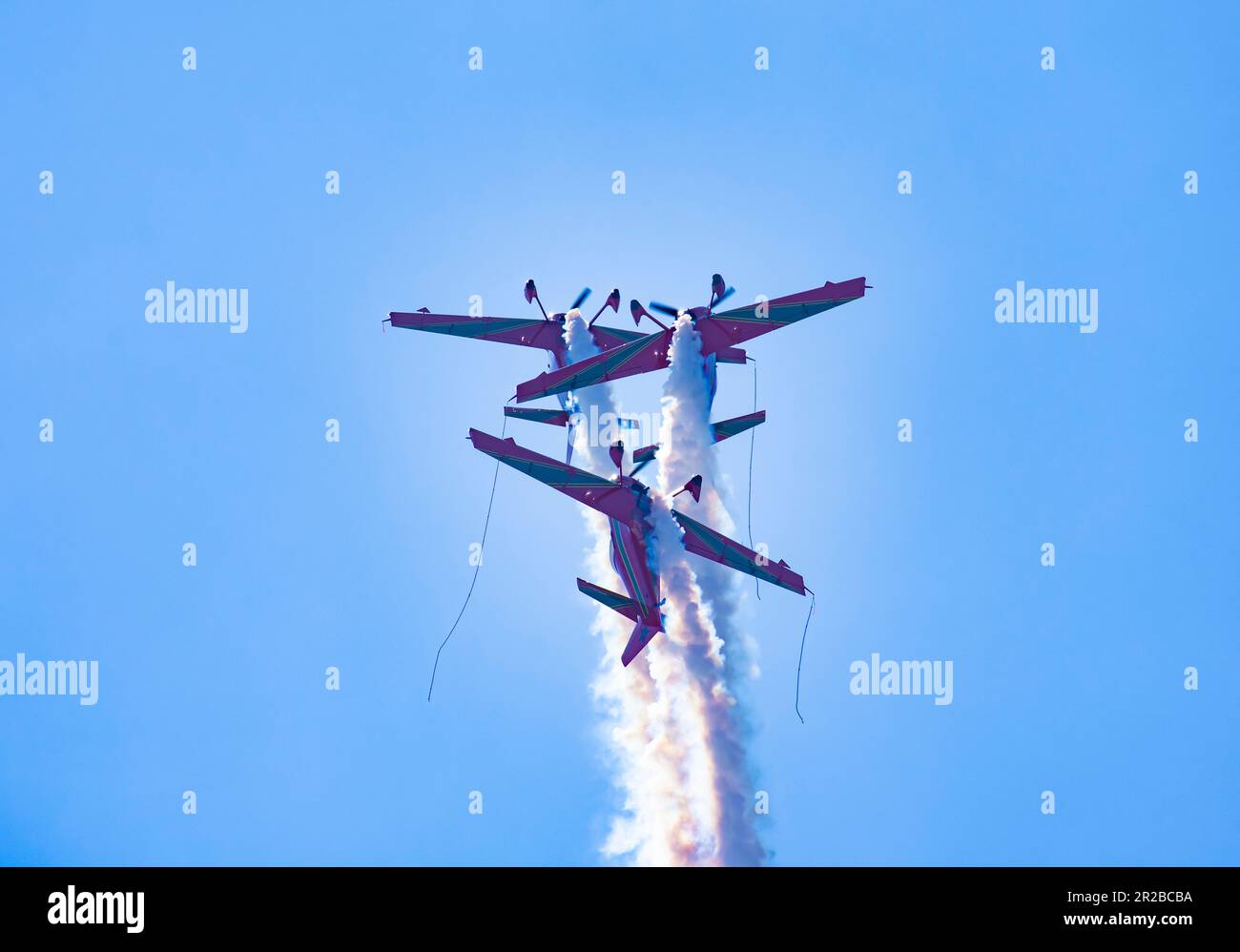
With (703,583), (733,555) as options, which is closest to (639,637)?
(703,583)

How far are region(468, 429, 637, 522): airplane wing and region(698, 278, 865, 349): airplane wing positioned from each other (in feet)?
18.8

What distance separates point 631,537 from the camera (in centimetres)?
4850

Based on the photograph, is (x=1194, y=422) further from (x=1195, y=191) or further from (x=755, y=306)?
(x=755, y=306)

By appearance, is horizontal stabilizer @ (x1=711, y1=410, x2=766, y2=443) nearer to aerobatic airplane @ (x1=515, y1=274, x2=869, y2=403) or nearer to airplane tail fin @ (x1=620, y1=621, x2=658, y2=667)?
aerobatic airplane @ (x1=515, y1=274, x2=869, y2=403)

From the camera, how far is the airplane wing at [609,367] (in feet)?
163

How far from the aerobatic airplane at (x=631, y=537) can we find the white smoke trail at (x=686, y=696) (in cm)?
44

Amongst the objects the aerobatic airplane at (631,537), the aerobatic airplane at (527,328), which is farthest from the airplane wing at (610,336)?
the aerobatic airplane at (631,537)

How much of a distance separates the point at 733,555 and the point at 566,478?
5451 mm

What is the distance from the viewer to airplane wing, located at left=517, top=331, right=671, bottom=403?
49688mm

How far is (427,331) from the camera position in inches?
2237

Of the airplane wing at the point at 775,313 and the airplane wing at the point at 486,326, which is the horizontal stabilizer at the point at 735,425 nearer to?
the airplane wing at the point at 775,313

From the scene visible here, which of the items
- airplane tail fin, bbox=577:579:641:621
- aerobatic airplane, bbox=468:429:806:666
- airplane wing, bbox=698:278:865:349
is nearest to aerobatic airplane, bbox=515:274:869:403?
airplane wing, bbox=698:278:865:349

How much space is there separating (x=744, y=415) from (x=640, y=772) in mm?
11441
